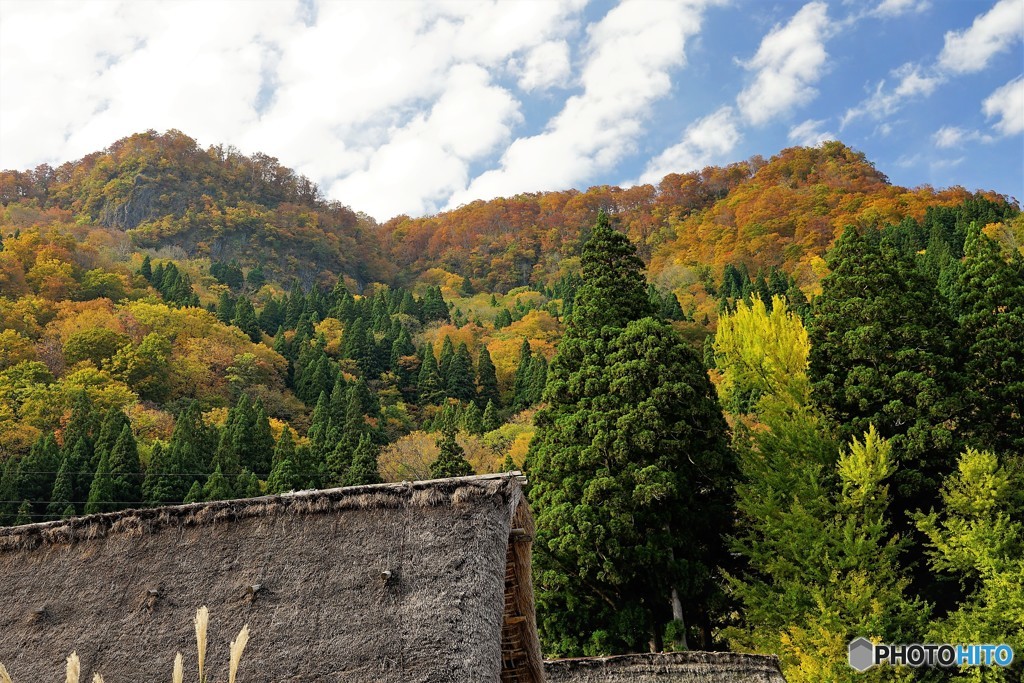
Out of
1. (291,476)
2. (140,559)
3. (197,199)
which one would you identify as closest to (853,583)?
(140,559)

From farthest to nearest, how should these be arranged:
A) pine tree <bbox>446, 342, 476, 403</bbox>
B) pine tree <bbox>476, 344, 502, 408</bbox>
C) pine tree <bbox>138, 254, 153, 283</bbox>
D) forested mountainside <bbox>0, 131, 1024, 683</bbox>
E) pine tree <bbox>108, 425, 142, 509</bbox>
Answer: pine tree <bbox>138, 254, 153, 283</bbox>, pine tree <bbox>476, 344, 502, 408</bbox>, pine tree <bbox>446, 342, 476, 403</bbox>, pine tree <bbox>108, 425, 142, 509</bbox>, forested mountainside <bbox>0, 131, 1024, 683</bbox>

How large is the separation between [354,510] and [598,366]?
32.7 ft

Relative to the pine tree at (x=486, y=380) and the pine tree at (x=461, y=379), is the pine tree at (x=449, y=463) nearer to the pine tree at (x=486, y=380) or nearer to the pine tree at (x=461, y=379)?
the pine tree at (x=461, y=379)

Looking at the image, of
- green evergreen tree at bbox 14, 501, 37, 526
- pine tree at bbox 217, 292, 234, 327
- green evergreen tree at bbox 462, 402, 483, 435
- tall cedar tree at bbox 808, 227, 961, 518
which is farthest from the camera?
pine tree at bbox 217, 292, 234, 327

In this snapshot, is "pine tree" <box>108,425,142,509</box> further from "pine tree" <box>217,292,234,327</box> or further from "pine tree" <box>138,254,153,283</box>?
"pine tree" <box>138,254,153,283</box>

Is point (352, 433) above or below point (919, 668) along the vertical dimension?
above

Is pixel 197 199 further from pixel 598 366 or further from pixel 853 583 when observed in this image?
pixel 853 583

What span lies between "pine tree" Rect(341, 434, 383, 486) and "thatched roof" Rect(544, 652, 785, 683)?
13904 millimetres

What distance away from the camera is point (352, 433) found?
29.9 meters

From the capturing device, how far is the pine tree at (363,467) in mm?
24938

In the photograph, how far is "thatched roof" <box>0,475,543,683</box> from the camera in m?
6.11

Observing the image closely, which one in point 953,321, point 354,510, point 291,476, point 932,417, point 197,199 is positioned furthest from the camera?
point 197,199

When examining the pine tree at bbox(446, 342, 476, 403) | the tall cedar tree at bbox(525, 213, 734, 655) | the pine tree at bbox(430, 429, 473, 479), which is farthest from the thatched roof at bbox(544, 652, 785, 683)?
the pine tree at bbox(446, 342, 476, 403)

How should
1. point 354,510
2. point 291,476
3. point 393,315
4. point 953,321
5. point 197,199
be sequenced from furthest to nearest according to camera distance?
point 197,199 → point 393,315 → point 291,476 → point 953,321 → point 354,510
